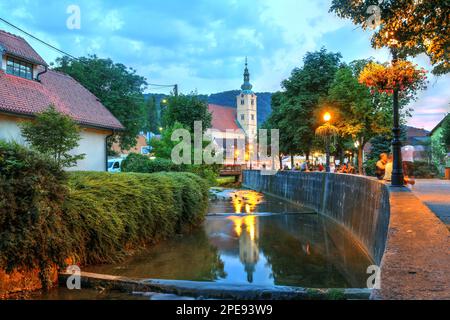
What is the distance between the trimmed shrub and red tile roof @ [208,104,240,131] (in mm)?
101886

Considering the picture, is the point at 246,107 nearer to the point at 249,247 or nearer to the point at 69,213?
the point at 249,247

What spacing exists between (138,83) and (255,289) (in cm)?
3471

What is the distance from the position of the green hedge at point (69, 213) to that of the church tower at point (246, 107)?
114577 millimetres

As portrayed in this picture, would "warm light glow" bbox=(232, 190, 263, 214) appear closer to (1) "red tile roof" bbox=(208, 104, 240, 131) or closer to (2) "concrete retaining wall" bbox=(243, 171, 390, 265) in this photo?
(2) "concrete retaining wall" bbox=(243, 171, 390, 265)

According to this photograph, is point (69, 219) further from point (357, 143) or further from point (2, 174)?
point (357, 143)

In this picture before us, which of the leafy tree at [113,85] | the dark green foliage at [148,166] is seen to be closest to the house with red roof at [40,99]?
the dark green foliage at [148,166]

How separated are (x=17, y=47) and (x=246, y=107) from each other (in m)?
107

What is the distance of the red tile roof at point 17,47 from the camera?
19477 mm

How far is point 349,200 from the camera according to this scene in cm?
1529

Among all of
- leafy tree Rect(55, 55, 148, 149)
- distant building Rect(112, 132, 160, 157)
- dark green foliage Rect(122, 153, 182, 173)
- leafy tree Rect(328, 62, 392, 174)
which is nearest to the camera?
dark green foliage Rect(122, 153, 182, 173)

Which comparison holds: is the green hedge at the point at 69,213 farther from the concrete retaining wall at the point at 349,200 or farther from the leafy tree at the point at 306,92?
the leafy tree at the point at 306,92

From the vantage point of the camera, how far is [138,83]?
3856 centimetres

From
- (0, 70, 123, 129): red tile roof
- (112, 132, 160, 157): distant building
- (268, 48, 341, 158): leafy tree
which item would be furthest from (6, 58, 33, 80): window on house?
(268, 48, 341, 158): leafy tree

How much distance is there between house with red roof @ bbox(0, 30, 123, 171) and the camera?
17438 mm
